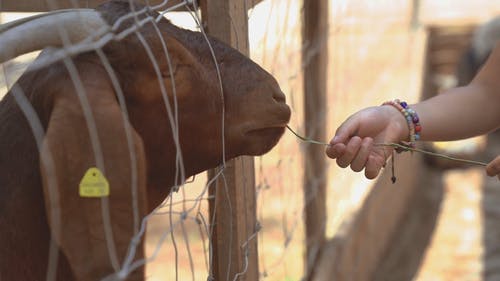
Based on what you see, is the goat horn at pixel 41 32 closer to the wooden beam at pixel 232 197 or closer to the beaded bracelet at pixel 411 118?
the wooden beam at pixel 232 197

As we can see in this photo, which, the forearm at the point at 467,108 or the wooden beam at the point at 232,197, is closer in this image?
the wooden beam at the point at 232,197

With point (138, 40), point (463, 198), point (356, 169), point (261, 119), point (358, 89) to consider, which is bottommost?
point (463, 198)

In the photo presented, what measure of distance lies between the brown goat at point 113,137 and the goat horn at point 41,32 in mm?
64

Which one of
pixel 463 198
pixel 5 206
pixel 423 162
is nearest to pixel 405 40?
pixel 423 162

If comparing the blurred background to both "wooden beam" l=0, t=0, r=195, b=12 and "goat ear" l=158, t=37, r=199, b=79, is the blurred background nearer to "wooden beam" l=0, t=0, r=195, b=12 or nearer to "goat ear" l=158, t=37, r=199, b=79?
"wooden beam" l=0, t=0, r=195, b=12

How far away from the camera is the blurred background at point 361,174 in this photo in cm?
461

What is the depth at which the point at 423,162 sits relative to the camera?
7320 mm

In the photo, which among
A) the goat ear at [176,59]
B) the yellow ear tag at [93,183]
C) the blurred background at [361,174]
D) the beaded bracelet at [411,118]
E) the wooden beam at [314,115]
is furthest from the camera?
the blurred background at [361,174]

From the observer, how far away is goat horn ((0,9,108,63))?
1859mm

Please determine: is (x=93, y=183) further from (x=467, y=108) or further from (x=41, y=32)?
(x=467, y=108)

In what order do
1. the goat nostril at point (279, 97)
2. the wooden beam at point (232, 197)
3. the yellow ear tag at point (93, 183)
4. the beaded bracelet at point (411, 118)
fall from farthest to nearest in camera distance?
the beaded bracelet at point (411, 118) → the wooden beam at point (232, 197) → the goat nostril at point (279, 97) → the yellow ear tag at point (93, 183)

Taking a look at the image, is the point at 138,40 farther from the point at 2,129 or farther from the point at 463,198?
the point at 463,198

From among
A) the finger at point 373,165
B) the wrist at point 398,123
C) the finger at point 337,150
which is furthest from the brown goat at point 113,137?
the wrist at point 398,123

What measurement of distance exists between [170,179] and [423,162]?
17.7 ft
